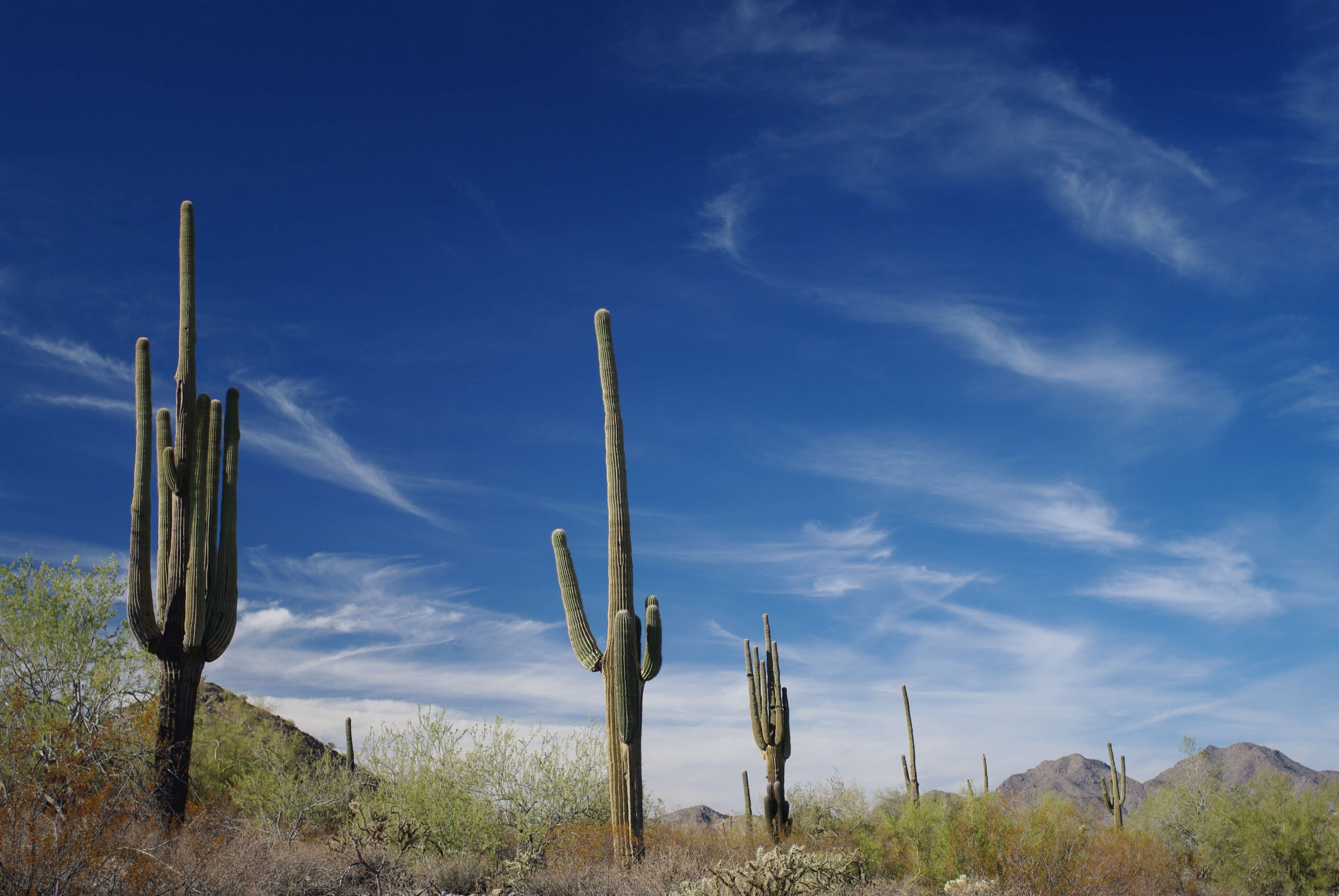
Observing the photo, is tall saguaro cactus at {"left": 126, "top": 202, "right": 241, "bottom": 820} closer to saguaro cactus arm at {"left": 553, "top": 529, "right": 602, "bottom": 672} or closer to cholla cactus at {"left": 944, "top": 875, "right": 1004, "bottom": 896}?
saguaro cactus arm at {"left": 553, "top": 529, "right": 602, "bottom": 672}

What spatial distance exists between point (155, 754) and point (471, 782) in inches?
221

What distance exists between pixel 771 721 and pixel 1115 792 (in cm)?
1868

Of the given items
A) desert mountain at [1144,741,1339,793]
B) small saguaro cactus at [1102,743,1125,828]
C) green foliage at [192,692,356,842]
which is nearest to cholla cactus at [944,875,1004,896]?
green foliage at [192,692,356,842]

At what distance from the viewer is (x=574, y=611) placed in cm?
1311

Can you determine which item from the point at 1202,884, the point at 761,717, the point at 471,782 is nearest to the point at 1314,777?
the point at 1202,884

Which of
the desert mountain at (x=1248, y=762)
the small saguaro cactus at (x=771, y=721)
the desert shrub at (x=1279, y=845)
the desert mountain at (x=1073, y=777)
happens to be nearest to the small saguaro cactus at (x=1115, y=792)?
the desert shrub at (x=1279, y=845)

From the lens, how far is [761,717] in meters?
20.3

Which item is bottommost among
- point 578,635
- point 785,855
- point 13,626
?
point 785,855

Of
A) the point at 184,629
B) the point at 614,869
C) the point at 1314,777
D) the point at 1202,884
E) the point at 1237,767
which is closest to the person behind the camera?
the point at 614,869

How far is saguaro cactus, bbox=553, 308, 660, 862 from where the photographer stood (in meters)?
12.4

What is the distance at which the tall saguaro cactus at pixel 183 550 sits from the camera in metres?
13.8

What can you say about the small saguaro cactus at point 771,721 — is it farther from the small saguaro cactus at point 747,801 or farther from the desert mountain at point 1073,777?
the desert mountain at point 1073,777

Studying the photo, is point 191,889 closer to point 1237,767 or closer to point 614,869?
point 614,869

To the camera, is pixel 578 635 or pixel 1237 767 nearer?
pixel 578 635
